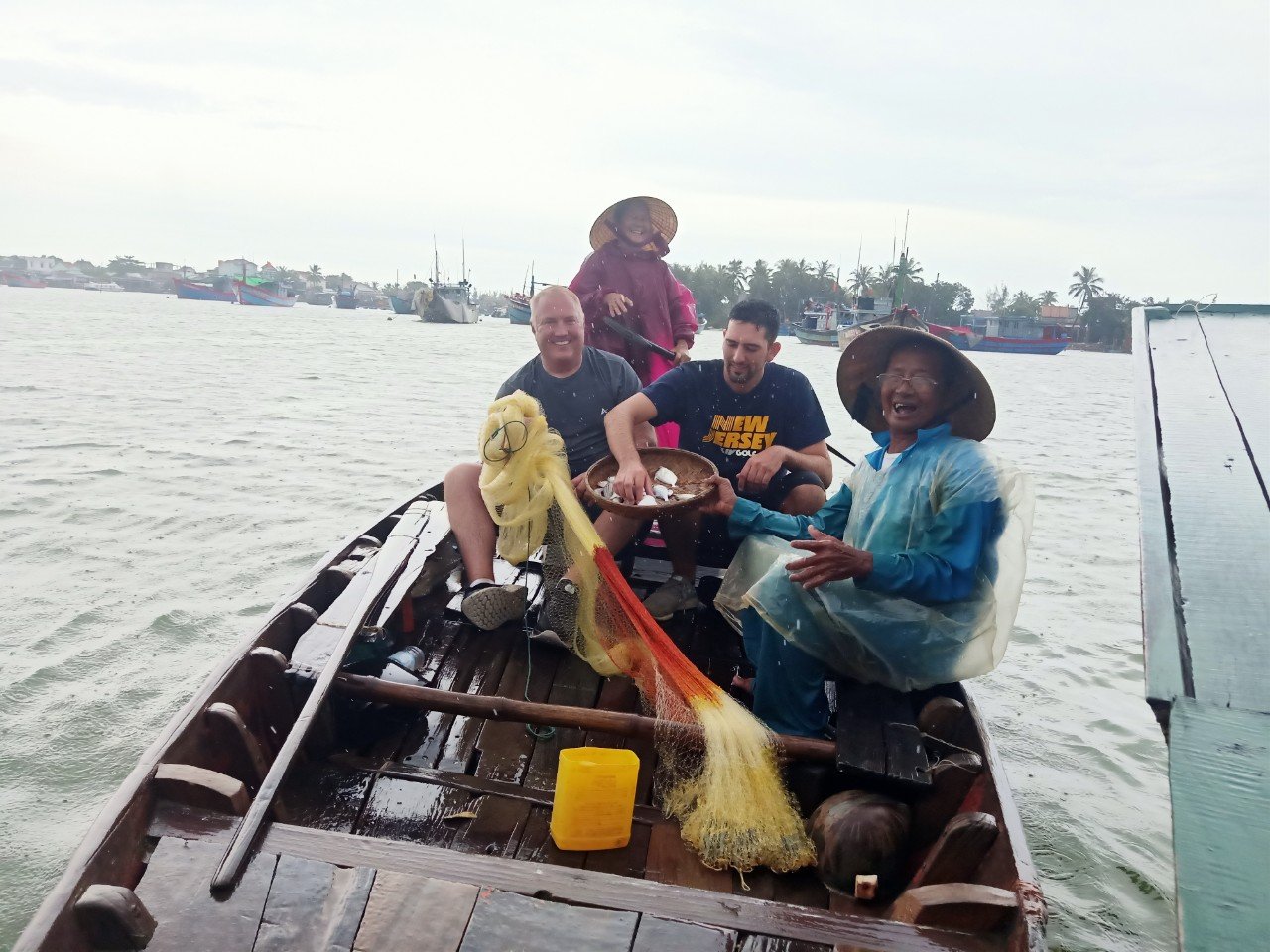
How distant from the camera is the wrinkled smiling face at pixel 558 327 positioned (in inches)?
180

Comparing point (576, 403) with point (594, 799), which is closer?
point (594, 799)

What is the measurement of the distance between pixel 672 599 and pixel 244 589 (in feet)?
16.2

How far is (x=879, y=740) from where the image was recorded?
2.71 metres

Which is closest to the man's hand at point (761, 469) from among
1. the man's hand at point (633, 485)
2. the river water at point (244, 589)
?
the man's hand at point (633, 485)

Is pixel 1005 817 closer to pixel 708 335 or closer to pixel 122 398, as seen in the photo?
pixel 122 398

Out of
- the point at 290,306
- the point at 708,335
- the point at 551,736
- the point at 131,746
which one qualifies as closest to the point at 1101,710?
the point at 551,736

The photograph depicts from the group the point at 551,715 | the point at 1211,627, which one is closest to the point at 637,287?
the point at 551,715

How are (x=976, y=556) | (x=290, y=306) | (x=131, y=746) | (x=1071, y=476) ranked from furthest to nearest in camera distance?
(x=290, y=306)
(x=1071, y=476)
(x=131, y=746)
(x=976, y=556)

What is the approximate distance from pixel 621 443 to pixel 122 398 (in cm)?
1653

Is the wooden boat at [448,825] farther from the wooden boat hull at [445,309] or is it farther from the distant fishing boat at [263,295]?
the distant fishing boat at [263,295]

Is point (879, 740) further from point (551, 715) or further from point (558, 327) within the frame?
point (558, 327)

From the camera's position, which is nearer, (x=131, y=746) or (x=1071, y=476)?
(x=131, y=746)

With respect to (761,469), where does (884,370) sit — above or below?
above

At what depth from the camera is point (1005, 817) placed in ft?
8.09
